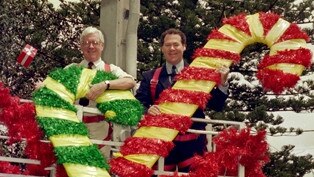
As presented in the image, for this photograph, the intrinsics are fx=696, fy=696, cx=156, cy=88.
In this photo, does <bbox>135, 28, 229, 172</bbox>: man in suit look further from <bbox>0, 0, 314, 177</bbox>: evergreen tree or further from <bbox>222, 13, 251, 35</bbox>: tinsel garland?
<bbox>0, 0, 314, 177</bbox>: evergreen tree

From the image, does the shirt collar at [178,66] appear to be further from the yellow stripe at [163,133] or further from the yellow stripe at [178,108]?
the yellow stripe at [163,133]

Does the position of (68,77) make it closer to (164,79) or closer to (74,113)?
(74,113)

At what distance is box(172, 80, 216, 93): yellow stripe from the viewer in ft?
13.7

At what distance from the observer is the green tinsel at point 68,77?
393 centimetres

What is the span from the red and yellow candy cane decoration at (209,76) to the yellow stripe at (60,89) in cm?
43

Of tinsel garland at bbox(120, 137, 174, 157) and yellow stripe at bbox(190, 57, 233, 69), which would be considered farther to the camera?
yellow stripe at bbox(190, 57, 233, 69)

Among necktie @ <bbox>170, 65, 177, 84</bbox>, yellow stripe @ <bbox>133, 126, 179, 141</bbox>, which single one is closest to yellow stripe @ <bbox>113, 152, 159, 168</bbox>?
yellow stripe @ <bbox>133, 126, 179, 141</bbox>

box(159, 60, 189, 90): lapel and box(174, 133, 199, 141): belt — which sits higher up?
box(159, 60, 189, 90): lapel

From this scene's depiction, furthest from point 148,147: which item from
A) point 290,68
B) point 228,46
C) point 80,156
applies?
point 290,68

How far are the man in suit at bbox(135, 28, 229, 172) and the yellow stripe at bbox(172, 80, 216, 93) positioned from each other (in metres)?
0.09

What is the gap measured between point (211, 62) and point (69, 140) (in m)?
1.03

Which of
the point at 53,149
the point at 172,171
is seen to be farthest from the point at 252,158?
the point at 53,149

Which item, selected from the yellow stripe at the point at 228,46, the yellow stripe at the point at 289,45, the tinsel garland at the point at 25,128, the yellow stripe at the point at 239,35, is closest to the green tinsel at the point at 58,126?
the tinsel garland at the point at 25,128

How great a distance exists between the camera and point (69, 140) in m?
3.80
